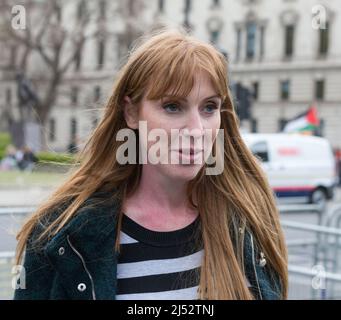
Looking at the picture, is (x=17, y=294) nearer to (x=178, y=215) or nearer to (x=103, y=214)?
(x=103, y=214)

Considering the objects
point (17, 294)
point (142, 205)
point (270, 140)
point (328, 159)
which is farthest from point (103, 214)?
point (328, 159)

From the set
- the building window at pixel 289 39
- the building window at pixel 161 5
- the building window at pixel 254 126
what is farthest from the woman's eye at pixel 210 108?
the building window at pixel 289 39

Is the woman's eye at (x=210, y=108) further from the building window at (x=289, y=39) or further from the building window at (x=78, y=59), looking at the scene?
the building window at (x=289, y=39)

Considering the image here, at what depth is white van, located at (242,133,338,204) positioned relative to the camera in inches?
613

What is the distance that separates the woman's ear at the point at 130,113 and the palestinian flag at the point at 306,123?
16303mm

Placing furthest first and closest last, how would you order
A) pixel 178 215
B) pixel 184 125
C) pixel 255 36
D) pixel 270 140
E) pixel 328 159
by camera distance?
pixel 255 36 → pixel 328 159 → pixel 270 140 → pixel 178 215 → pixel 184 125

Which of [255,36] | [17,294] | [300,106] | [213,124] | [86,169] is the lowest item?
[17,294]

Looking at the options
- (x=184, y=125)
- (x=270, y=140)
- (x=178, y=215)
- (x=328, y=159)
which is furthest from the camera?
(x=328, y=159)

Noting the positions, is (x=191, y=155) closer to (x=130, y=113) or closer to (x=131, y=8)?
(x=130, y=113)

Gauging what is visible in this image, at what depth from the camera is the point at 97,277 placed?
1475 mm

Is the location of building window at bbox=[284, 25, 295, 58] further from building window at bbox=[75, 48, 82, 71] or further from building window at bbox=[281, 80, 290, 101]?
building window at bbox=[75, 48, 82, 71]

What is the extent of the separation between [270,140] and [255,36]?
71.5 feet

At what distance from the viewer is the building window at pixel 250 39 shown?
34.8 metres

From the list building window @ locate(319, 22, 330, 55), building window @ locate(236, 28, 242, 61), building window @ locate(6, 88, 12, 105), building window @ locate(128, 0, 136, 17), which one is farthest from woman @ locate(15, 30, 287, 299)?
building window @ locate(319, 22, 330, 55)
